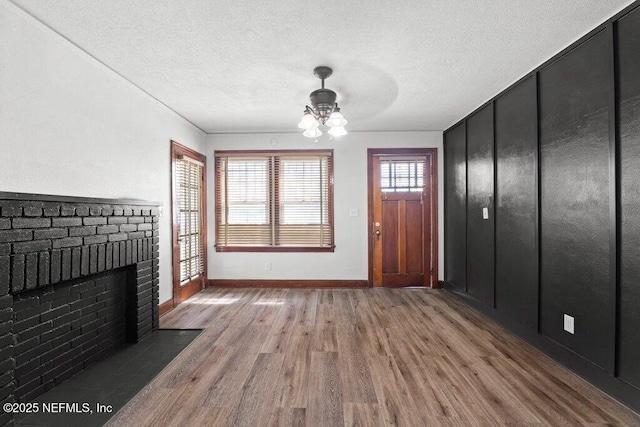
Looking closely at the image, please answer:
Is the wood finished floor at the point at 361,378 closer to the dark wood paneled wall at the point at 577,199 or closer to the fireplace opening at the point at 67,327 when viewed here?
the dark wood paneled wall at the point at 577,199

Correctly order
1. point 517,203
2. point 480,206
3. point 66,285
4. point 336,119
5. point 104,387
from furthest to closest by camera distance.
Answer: point 480,206 < point 517,203 < point 336,119 < point 66,285 < point 104,387

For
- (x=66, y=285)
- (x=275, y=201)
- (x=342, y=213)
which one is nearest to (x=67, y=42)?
(x=66, y=285)

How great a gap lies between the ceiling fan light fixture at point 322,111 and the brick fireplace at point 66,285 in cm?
180

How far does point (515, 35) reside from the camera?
2.23m

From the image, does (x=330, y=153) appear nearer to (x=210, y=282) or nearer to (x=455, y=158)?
(x=455, y=158)

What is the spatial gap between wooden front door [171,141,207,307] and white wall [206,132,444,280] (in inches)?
13.1

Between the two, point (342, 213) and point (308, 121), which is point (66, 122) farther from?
point (342, 213)

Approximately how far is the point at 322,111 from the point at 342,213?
2178mm

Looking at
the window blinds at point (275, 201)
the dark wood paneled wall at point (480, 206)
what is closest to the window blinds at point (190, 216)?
the window blinds at point (275, 201)

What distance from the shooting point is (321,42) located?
7.57 ft

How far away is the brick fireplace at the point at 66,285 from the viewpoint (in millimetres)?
1703

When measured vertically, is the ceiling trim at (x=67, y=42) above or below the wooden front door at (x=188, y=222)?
above

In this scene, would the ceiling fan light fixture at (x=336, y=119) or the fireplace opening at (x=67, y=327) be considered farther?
the ceiling fan light fixture at (x=336, y=119)

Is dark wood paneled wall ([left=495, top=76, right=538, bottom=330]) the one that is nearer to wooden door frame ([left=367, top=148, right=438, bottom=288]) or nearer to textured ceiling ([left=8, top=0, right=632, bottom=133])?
textured ceiling ([left=8, top=0, right=632, bottom=133])
